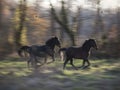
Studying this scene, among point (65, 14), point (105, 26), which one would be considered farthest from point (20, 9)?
point (105, 26)

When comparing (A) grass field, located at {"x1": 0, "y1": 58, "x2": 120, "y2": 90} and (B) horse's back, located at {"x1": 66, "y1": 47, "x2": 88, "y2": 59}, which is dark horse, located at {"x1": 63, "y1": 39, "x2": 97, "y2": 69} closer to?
(B) horse's back, located at {"x1": 66, "y1": 47, "x2": 88, "y2": 59}

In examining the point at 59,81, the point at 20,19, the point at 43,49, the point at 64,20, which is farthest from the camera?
the point at 64,20

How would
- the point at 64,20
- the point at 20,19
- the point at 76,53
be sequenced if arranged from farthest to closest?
the point at 64,20 → the point at 20,19 → the point at 76,53

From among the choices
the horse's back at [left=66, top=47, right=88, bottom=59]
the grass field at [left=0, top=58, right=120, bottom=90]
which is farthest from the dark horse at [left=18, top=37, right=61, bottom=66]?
the grass field at [left=0, top=58, right=120, bottom=90]

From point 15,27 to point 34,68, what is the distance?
18380mm

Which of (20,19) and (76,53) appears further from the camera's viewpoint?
(20,19)

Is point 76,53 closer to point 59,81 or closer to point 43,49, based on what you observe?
point 43,49

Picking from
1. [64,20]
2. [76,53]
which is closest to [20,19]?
[64,20]

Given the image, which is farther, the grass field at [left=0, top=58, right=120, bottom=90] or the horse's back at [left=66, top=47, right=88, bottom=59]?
the horse's back at [left=66, top=47, right=88, bottom=59]

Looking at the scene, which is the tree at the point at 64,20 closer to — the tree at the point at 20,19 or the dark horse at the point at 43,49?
the tree at the point at 20,19

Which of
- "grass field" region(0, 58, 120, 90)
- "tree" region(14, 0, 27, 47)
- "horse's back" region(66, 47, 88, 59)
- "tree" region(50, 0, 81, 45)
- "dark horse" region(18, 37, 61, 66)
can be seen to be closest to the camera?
"grass field" region(0, 58, 120, 90)

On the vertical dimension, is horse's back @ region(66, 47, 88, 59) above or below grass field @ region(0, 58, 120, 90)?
above

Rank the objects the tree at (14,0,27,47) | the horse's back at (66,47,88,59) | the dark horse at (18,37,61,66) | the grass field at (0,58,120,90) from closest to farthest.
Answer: the grass field at (0,58,120,90)
the dark horse at (18,37,61,66)
the horse's back at (66,47,88,59)
the tree at (14,0,27,47)

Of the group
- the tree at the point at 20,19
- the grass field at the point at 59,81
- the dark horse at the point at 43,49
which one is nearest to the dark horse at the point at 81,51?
the dark horse at the point at 43,49
